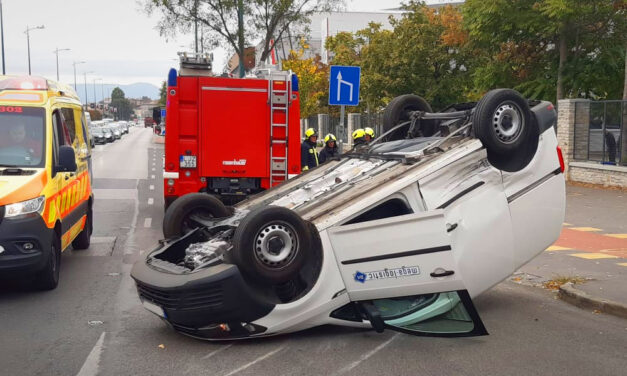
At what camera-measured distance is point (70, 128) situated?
1024 cm

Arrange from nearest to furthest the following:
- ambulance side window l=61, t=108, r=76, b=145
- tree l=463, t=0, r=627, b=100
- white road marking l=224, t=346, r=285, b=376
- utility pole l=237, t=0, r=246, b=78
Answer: white road marking l=224, t=346, r=285, b=376, ambulance side window l=61, t=108, r=76, b=145, tree l=463, t=0, r=627, b=100, utility pole l=237, t=0, r=246, b=78

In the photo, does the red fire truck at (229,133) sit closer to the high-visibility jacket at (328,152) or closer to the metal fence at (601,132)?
the high-visibility jacket at (328,152)

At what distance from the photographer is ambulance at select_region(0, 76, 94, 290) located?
7625mm

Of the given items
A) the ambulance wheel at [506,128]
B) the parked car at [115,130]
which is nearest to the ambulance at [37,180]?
the ambulance wheel at [506,128]

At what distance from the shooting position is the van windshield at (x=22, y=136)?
27.7 feet

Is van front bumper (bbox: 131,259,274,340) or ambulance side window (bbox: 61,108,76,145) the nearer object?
van front bumper (bbox: 131,259,274,340)

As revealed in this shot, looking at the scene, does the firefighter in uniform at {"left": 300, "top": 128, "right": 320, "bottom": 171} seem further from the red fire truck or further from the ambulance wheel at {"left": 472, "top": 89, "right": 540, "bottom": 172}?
the ambulance wheel at {"left": 472, "top": 89, "right": 540, "bottom": 172}

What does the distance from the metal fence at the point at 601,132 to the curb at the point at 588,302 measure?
41.7 ft

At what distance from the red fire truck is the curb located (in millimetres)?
6605

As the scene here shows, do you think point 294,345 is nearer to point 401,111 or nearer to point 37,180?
point 401,111

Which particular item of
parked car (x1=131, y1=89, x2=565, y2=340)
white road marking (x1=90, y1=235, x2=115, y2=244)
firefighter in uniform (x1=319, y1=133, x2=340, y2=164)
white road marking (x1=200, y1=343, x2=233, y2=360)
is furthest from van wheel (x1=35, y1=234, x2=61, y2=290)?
firefighter in uniform (x1=319, y1=133, x2=340, y2=164)

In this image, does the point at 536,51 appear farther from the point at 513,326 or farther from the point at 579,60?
the point at 513,326

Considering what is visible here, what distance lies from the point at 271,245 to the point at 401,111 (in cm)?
323

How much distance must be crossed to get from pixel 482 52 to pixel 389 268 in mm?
24655
